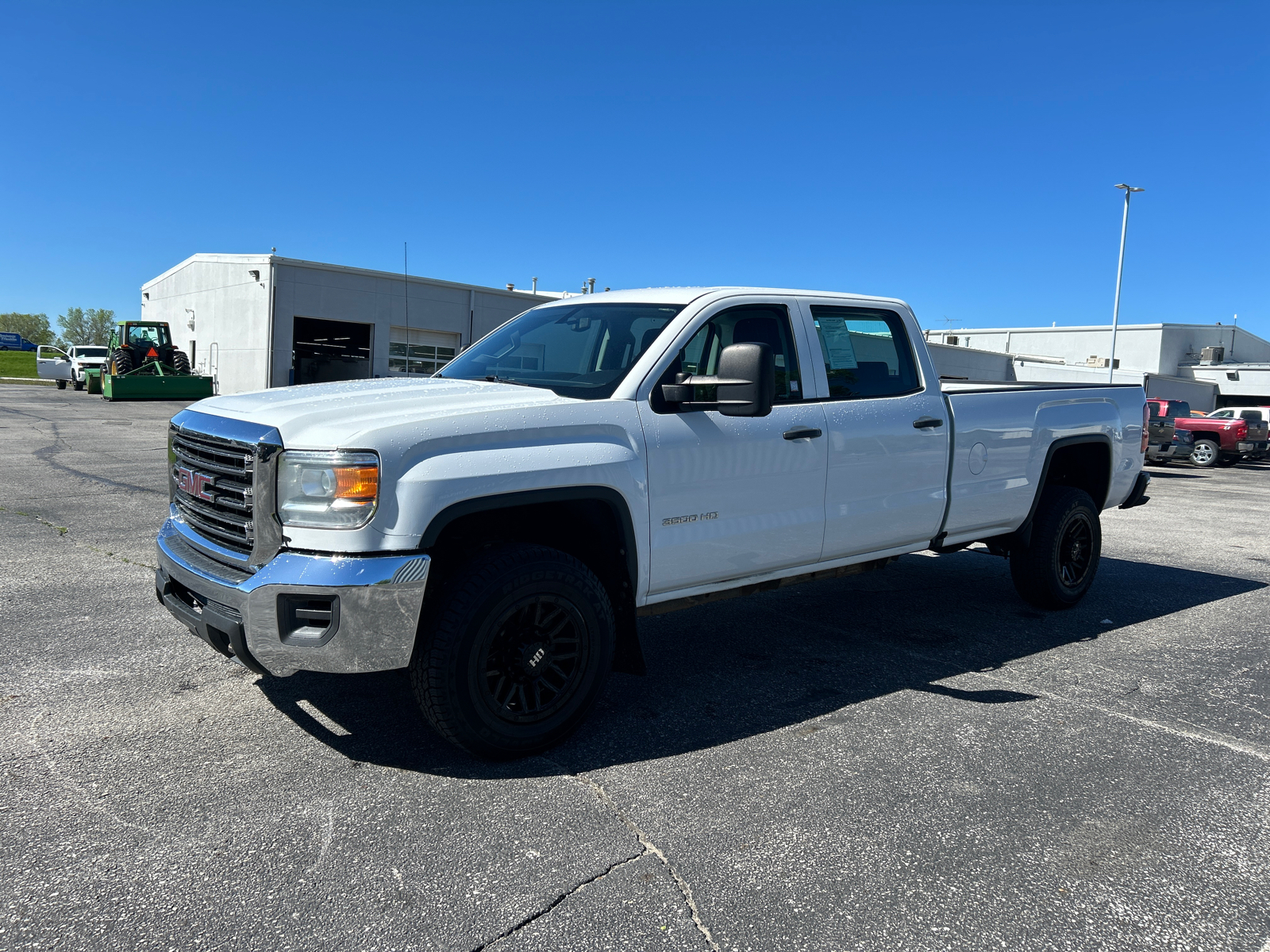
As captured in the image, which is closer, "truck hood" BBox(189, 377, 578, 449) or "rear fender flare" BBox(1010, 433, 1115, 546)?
"truck hood" BBox(189, 377, 578, 449)

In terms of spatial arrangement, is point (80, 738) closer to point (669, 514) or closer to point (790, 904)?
point (669, 514)

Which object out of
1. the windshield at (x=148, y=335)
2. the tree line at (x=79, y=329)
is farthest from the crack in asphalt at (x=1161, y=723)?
the tree line at (x=79, y=329)

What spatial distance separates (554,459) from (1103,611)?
4.63m

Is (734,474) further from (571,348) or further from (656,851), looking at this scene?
(656,851)

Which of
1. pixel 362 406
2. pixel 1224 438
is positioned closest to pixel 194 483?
pixel 362 406

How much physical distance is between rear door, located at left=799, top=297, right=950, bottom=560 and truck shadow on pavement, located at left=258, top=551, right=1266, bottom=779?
2.20 feet

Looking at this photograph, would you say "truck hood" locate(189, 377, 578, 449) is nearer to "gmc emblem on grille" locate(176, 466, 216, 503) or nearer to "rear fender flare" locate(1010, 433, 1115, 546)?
"gmc emblem on grille" locate(176, 466, 216, 503)

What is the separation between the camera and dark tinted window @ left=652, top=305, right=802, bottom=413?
423 centimetres

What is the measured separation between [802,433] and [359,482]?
2.16 m

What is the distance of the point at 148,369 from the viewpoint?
3014 cm

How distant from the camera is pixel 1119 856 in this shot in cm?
302

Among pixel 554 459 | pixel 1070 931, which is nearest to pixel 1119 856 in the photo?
pixel 1070 931

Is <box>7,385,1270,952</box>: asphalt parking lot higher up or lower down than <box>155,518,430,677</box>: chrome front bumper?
lower down

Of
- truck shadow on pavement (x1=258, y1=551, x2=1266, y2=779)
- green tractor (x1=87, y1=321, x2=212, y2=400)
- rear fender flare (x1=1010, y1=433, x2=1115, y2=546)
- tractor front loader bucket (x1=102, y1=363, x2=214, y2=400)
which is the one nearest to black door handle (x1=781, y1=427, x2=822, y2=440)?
truck shadow on pavement (x1=258, y1=551, x2=1266, y2=779)
